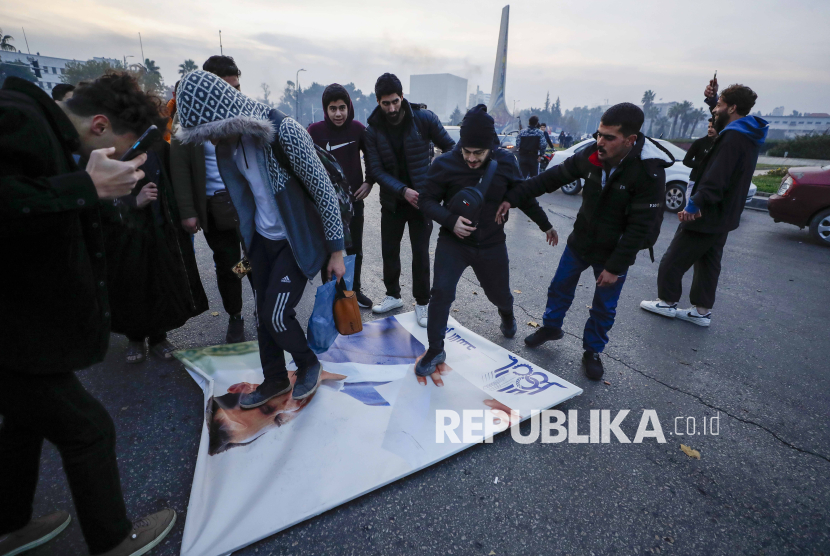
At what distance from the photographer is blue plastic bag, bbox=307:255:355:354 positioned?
258 centimetres

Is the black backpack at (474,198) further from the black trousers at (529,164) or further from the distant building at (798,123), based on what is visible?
the distant building at (798,123)

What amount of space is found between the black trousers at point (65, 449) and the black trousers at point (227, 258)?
1926 mm

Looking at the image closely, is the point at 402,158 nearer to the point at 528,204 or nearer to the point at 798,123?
the point at 528,204

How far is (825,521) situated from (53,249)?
342cm

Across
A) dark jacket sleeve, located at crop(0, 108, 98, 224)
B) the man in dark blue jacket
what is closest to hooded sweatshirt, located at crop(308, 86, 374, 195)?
dark jacket sleeve, located at crop(0, 108, 98, 224)

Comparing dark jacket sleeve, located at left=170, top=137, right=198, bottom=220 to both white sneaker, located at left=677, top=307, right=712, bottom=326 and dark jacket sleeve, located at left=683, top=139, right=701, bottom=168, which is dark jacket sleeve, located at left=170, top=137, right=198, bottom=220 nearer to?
white sneaker, located at left=677, top=307, right=712, bottom=326

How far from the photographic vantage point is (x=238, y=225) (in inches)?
112

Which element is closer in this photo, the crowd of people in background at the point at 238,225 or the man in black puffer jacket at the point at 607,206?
the crowd of people in background at the point at 238,225

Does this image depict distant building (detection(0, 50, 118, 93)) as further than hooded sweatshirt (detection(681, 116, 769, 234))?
Yes

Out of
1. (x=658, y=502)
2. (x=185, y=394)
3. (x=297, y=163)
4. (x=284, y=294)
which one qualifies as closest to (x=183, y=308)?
(x=185, y=394)

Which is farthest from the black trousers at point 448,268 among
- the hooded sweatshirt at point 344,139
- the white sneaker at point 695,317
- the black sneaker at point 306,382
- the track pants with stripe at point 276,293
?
the white sneaker at point 695,317

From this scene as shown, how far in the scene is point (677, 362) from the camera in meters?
3.48

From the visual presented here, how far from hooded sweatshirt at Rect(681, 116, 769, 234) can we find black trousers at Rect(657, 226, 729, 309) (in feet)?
0.43

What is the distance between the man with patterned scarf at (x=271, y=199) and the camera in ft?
6.44
